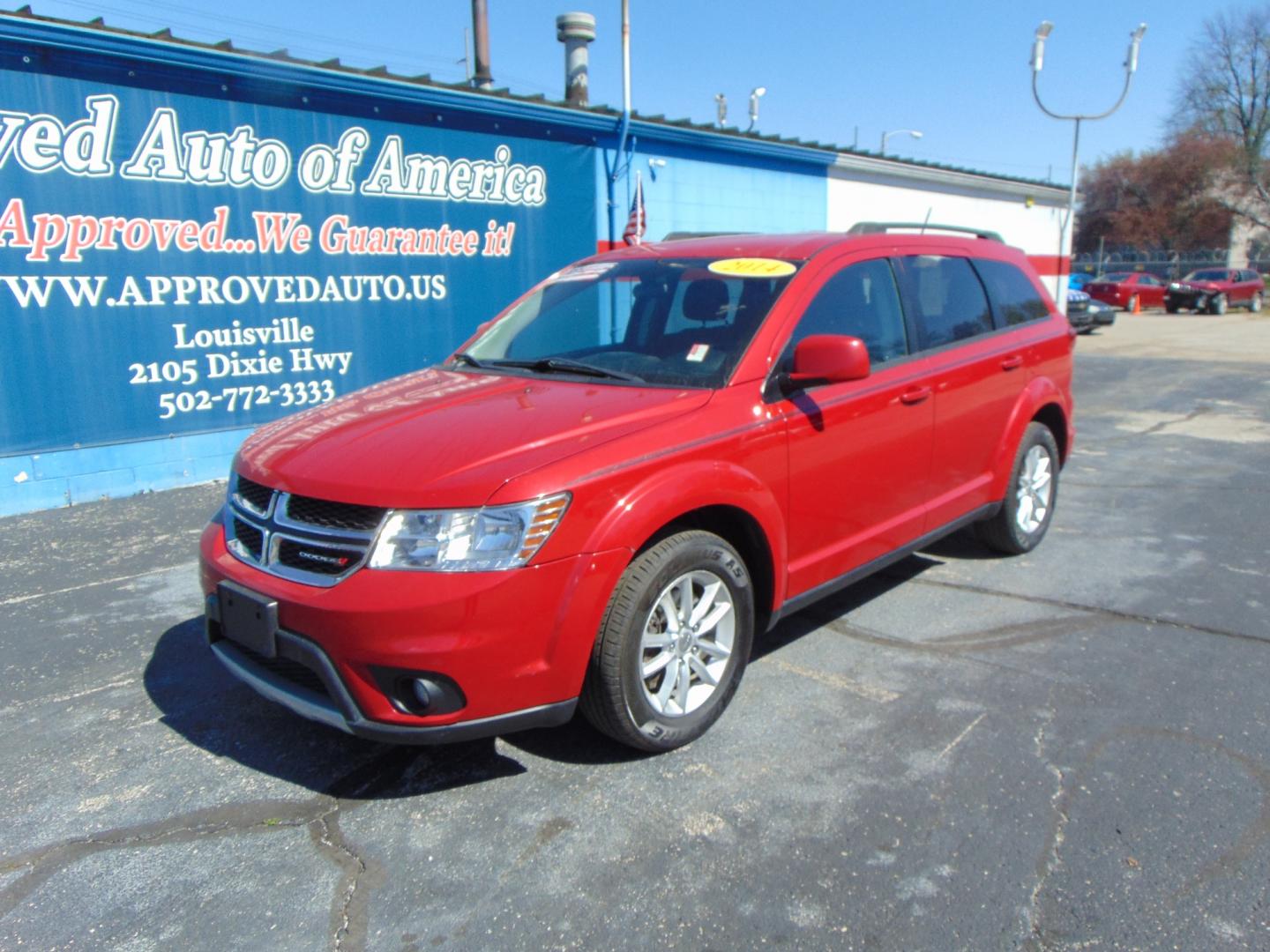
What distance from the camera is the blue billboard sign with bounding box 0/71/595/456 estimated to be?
6883 millimetres

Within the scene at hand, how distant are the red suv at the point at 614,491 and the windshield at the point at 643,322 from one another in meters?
0.01

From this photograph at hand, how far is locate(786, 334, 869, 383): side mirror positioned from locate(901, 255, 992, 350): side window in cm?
113

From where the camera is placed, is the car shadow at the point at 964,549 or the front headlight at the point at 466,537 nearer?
the front headlight at the point at 466,537

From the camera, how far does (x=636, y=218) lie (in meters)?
11.0

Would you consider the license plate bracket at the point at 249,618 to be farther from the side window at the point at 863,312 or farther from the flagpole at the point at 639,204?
the flagpole at the point at 639,204

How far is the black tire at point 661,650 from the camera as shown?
2969mm

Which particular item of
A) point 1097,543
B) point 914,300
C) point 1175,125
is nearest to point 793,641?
point 914,300

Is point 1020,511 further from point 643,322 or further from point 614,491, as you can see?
point 614,491

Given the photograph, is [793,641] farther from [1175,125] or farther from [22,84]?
[1175,125]

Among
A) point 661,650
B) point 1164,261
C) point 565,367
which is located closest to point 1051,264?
point 565,367

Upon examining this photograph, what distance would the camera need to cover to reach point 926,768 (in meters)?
3.17

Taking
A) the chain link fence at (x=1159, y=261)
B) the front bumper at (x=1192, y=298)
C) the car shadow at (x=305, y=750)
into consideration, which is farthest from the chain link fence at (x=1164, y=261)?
the car shadow at (x=305, y=750)

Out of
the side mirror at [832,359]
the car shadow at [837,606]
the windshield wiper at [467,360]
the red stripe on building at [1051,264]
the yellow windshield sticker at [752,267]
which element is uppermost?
the red stripe on building at [1051,264]

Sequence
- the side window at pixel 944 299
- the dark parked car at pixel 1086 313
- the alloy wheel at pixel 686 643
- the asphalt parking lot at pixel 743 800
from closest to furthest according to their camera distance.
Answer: the asphalt parking lot at pixel 743 800
the alloy wheel at pixel 686 643
the side window at pixel 944 299
the dark parked car at pixel 1086 313
